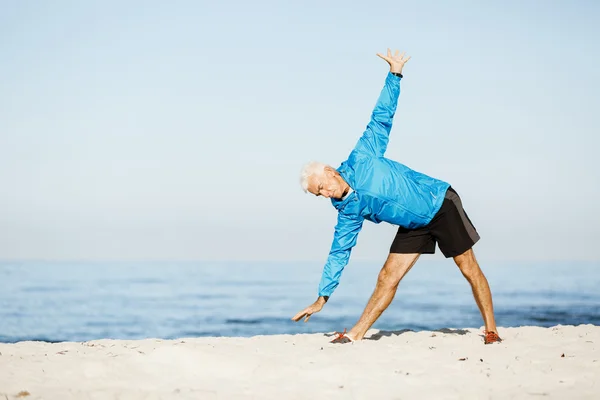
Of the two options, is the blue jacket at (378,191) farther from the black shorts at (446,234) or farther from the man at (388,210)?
the black shorts at (446,234)

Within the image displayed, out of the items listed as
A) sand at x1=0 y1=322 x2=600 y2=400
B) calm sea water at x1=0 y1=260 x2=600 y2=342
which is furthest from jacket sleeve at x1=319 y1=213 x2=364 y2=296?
calm sea water at x1=0 y1=260 x2=600 y2=342

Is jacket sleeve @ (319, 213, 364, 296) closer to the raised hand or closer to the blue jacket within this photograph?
the blue jacket

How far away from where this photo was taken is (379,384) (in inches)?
161

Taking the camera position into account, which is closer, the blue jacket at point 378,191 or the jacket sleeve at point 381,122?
the blue jacket at point 378,191

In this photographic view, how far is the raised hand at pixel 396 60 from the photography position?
5.44 metres

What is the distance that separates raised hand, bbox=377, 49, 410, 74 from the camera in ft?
17.9

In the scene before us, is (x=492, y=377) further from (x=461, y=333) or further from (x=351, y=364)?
(x=461, y=333)

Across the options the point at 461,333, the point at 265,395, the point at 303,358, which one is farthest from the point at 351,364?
the point at 461,333

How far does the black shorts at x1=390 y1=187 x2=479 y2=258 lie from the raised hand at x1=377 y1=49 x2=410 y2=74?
3.63 ft

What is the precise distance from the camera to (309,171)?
4.95m

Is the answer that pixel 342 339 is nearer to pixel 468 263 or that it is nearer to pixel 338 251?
pixel 338 251

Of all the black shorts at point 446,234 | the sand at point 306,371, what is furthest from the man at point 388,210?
the sand at point 306,371

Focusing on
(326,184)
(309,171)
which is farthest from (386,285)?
(309,171)

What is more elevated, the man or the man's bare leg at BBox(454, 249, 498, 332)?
the man
